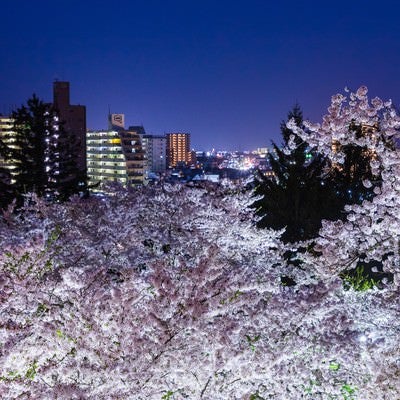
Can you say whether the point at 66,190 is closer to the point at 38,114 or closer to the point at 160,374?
the point at 38,114

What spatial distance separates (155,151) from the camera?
425 ft

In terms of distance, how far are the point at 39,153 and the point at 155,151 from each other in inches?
4216

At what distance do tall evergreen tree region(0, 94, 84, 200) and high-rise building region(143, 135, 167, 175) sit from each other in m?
103

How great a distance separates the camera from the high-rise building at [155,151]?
127 metres

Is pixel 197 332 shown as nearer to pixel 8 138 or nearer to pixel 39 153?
pixel 39 153

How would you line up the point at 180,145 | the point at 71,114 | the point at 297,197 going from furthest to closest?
1. the point at 180,145
2. the point at 71,114
3. the point at 297,197

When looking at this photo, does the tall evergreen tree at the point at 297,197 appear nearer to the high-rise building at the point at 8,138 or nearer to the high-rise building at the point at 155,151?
the high-rise building at the point at 8,138

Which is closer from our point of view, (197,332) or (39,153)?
(197,332)

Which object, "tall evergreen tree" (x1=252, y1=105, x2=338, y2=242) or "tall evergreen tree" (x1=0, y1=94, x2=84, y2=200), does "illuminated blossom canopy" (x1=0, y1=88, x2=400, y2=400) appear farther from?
"tall evergreen tree" (x1=0, y1=94, x2=84, y2=200)

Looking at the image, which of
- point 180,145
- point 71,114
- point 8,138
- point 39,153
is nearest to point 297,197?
point 39,153

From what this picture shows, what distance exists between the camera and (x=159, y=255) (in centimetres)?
638

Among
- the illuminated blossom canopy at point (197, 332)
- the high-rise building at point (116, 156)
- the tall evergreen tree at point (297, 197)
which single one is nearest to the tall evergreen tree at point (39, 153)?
the tall evergreen tree at point (297, 197)

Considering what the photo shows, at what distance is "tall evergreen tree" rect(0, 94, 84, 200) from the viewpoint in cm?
2278

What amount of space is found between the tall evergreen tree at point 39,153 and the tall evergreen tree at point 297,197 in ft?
35.4
